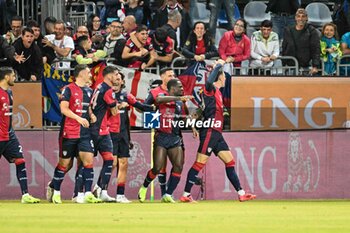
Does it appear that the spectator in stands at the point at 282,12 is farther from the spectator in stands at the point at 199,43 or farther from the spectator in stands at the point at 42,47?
the spectator in stands at the point at 42,47

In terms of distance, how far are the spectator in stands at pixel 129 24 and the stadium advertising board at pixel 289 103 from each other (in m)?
2.58

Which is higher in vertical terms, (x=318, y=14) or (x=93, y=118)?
(x=318, y=14)

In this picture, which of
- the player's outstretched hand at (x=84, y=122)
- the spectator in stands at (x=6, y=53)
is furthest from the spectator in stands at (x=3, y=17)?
the player's outstretched hand at (x=84, y=122)

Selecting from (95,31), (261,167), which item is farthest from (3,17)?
(261,167)

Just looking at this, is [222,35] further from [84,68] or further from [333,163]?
[84,68]

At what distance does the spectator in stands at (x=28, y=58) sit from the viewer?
24875mm

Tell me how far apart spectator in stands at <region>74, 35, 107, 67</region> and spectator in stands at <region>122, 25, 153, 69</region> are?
47 centimetres

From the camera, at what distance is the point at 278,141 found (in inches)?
1006

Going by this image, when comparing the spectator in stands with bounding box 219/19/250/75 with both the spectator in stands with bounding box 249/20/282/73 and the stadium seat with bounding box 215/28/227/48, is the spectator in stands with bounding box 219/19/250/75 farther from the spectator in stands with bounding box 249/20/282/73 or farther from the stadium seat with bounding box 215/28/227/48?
the stadium seat with bounding box 215/28/227/48

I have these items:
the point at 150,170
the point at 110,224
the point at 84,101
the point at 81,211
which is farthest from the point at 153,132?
the point at 110,224

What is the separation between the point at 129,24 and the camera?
1035 inches

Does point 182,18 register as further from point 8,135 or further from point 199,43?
point 8,135

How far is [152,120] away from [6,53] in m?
3.41

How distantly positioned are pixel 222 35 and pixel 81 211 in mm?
9368
